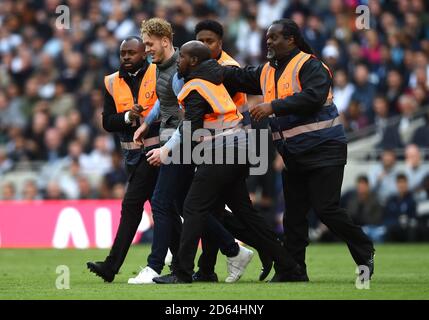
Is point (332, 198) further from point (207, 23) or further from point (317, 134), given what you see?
point (207, 23)

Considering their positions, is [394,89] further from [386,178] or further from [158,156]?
[158,156]

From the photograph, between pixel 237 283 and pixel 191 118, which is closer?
pixel 191 118

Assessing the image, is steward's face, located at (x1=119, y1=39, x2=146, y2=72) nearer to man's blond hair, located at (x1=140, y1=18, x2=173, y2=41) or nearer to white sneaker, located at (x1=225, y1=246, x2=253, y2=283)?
man's blond hair, located at (x1=140, y1=18, x2=173, y2=41)

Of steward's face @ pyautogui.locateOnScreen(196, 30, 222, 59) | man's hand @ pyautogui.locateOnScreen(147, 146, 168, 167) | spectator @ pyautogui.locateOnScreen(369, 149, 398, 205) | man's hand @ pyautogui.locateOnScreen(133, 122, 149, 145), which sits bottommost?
spectator @ pyautogui.locateOnScreen(369, 149, 398, 205)

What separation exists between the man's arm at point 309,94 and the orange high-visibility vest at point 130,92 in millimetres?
1324

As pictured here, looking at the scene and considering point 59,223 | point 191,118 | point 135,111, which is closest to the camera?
point 191,118

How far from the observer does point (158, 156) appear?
389 inches

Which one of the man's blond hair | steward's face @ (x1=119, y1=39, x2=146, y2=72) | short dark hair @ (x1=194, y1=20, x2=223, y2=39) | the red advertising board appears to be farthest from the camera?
the red advertising board

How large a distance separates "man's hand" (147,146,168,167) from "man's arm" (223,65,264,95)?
892 millimetres

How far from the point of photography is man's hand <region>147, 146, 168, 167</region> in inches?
388

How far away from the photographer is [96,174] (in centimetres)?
2061

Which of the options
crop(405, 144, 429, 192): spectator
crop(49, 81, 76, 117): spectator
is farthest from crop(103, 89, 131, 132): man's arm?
crop(49, 81, 76, 117): spectator

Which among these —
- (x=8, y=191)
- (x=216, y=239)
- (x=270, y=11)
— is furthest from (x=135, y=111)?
(x=270, y=11)

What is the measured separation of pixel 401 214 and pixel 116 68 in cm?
686
